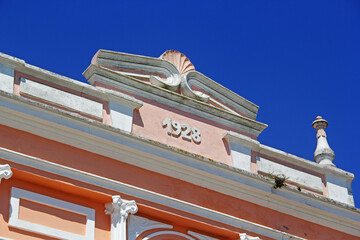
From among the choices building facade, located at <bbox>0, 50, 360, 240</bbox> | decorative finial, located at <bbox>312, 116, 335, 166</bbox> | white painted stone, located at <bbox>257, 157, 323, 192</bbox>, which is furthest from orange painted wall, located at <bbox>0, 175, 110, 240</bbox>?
decorative finial, located at <bbox>312, 116, 335, 166</bbox>

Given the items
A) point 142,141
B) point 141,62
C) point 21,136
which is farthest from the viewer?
point 141,62

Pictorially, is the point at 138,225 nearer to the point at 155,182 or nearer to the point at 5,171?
the point at 155,182

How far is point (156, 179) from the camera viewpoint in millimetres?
14070

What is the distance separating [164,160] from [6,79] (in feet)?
9.15

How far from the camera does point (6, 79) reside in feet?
43.9

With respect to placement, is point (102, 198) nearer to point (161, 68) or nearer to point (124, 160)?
point (124, 160)

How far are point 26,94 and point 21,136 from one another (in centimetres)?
76

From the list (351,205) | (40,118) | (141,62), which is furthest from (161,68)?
(351,205)

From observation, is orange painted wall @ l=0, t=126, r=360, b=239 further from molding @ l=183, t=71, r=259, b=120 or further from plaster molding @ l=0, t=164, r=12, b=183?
molding @ l=183, t=71, r=259, b=120

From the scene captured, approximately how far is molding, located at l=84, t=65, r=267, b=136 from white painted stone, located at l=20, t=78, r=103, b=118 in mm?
658

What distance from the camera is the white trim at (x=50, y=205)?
12.5m

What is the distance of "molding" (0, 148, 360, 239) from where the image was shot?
1288 centimetres

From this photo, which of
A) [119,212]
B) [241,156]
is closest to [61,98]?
[119,212]

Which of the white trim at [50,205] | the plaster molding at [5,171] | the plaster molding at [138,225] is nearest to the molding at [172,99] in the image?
the plaster molding at [138,225]
